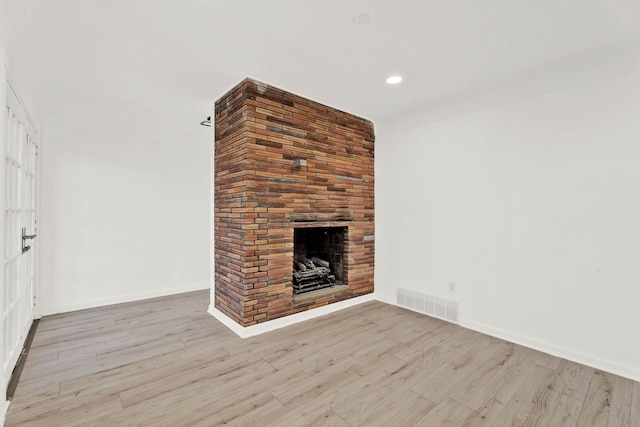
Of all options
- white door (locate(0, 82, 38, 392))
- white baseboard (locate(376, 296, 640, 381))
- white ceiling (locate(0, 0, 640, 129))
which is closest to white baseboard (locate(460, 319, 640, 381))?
white baseboard (locate(376, 296, 640, 381))

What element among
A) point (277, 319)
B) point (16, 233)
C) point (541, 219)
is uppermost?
point (541, 219)

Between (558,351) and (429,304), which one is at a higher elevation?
(429,304)

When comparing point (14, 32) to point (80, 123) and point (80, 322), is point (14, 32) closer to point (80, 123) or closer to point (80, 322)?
point (80, 123)

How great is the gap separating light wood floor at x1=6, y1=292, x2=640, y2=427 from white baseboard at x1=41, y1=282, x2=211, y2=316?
461mm

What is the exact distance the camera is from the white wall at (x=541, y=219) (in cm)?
237

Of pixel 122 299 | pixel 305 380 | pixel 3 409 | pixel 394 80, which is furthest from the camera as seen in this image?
pixel 122 299

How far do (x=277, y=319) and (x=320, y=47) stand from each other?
2.60 meters

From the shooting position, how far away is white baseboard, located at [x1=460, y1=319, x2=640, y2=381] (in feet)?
7.52

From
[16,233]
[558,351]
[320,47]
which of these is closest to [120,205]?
[16,233]

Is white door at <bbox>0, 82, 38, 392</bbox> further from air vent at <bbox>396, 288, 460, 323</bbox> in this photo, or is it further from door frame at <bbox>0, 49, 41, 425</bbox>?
→ air vent at <bbox>396, 288, 460, 323</bbox>

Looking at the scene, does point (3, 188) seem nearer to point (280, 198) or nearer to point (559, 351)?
point (280, 198)

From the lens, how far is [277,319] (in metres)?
3.12

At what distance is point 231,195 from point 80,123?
2354 mm

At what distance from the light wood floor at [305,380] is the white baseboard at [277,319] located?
8 centimetres
